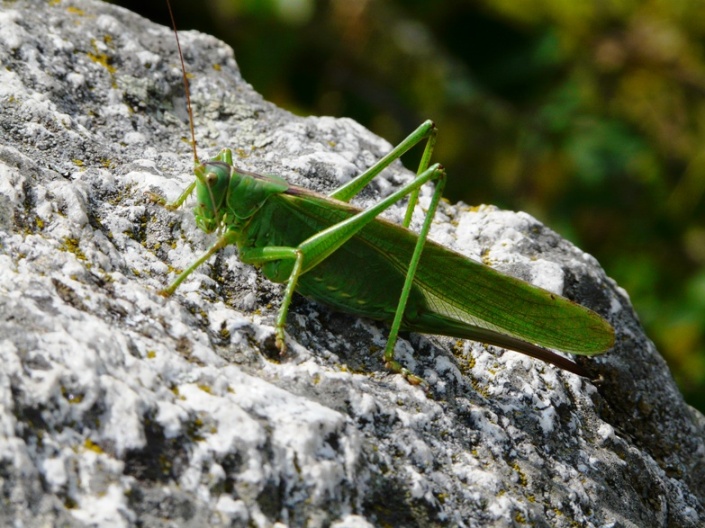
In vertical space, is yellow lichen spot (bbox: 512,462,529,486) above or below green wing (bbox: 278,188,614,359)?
below

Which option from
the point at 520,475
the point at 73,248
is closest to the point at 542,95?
the point at 520,475

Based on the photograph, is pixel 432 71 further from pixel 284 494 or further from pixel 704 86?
pixel 284 494

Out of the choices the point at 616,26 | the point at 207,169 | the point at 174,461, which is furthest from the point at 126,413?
the point at 616,26

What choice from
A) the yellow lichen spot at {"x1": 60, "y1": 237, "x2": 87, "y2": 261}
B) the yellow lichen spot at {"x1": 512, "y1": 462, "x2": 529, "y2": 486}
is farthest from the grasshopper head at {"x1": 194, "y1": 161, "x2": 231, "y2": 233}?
the yellow lichen spot at {"x1": 512, "y1": 462, "x2": 529, "y2": 486}

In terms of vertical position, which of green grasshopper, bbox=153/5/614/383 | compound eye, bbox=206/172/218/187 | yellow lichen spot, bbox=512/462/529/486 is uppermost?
compound eye, bbox=206/172/218/187

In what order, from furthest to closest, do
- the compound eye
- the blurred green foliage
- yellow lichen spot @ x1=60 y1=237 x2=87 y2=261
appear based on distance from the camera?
the blurred green foliage → the compound eye → yellow lichen spot @ x1=60 y1=237 x2=87 y2=261

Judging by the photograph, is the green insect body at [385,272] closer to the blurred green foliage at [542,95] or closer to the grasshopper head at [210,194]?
the grasshopper head at [210,194]

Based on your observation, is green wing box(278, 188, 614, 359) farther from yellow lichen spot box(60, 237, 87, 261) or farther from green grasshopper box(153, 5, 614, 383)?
yellow lichen spot box(60, 237, 87, 261)
